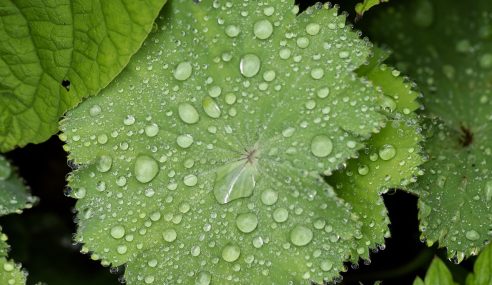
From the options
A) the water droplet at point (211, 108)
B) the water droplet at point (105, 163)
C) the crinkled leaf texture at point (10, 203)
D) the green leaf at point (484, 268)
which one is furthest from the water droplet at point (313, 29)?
the crinkled leaf texture at point (10, 203)

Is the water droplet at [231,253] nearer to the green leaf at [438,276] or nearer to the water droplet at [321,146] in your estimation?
the water droplet at [321,146]

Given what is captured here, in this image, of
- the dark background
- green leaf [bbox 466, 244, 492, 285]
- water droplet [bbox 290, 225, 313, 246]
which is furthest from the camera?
the dark background

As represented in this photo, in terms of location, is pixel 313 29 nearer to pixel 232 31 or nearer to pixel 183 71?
pixel 232 31

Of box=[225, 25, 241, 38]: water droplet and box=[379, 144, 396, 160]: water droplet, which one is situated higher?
box=[225, 25, 241, 38]: water droplet

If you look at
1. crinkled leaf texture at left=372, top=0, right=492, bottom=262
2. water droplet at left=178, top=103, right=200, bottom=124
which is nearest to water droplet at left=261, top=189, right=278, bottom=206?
water droplet at left=178, top=103, right=200, bottom=124

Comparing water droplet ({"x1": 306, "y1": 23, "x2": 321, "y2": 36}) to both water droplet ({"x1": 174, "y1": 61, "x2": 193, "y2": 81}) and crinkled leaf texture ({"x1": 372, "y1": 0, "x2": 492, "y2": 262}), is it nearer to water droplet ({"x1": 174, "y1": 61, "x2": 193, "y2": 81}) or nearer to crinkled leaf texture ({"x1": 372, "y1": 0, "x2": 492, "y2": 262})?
water droplet ({"x1": 174, "y1": 61, "x2": 193, "y2": 81})

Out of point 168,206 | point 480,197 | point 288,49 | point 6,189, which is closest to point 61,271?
point 6,189

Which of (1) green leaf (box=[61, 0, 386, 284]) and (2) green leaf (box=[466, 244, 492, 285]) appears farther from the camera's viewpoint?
(2) green leaf (box=[466, 244, 492, 285])

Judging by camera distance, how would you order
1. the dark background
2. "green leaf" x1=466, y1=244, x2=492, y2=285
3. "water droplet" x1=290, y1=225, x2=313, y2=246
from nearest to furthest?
"water droplet" x1=290, y1=225, x2=313, y2=246
"green leaf" x1=466, y1=244, x2=492, y2=285
the dark background
